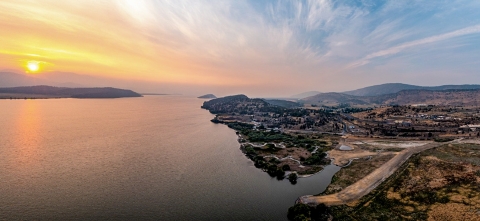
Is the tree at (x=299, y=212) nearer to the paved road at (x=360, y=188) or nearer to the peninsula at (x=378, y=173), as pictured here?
the peninsula at (x=378, y=173)

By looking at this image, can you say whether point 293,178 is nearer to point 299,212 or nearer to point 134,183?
point 299,212

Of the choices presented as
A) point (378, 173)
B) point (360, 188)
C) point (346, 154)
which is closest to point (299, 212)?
point (360, 188)

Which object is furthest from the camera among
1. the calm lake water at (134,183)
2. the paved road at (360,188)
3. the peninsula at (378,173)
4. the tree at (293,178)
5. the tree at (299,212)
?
the tree at (293,178)

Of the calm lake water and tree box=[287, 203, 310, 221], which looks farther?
the calm lake water

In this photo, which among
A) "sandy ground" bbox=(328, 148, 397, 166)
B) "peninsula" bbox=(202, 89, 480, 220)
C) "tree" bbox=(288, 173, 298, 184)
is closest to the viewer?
"peninsula" bbox=(202, 89, 480, 220)

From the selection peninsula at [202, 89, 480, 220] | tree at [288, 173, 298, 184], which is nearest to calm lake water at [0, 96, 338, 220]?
tree at [288, 173, 298, 184]

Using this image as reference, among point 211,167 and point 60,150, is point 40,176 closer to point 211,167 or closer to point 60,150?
point 60,150

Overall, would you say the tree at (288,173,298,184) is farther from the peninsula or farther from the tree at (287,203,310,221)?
the tree at (287,203,310,221)

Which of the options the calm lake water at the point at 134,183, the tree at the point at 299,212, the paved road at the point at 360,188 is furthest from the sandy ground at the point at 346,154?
the tree at the point at 299,212

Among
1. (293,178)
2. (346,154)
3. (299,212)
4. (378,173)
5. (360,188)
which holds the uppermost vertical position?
(378,173)
